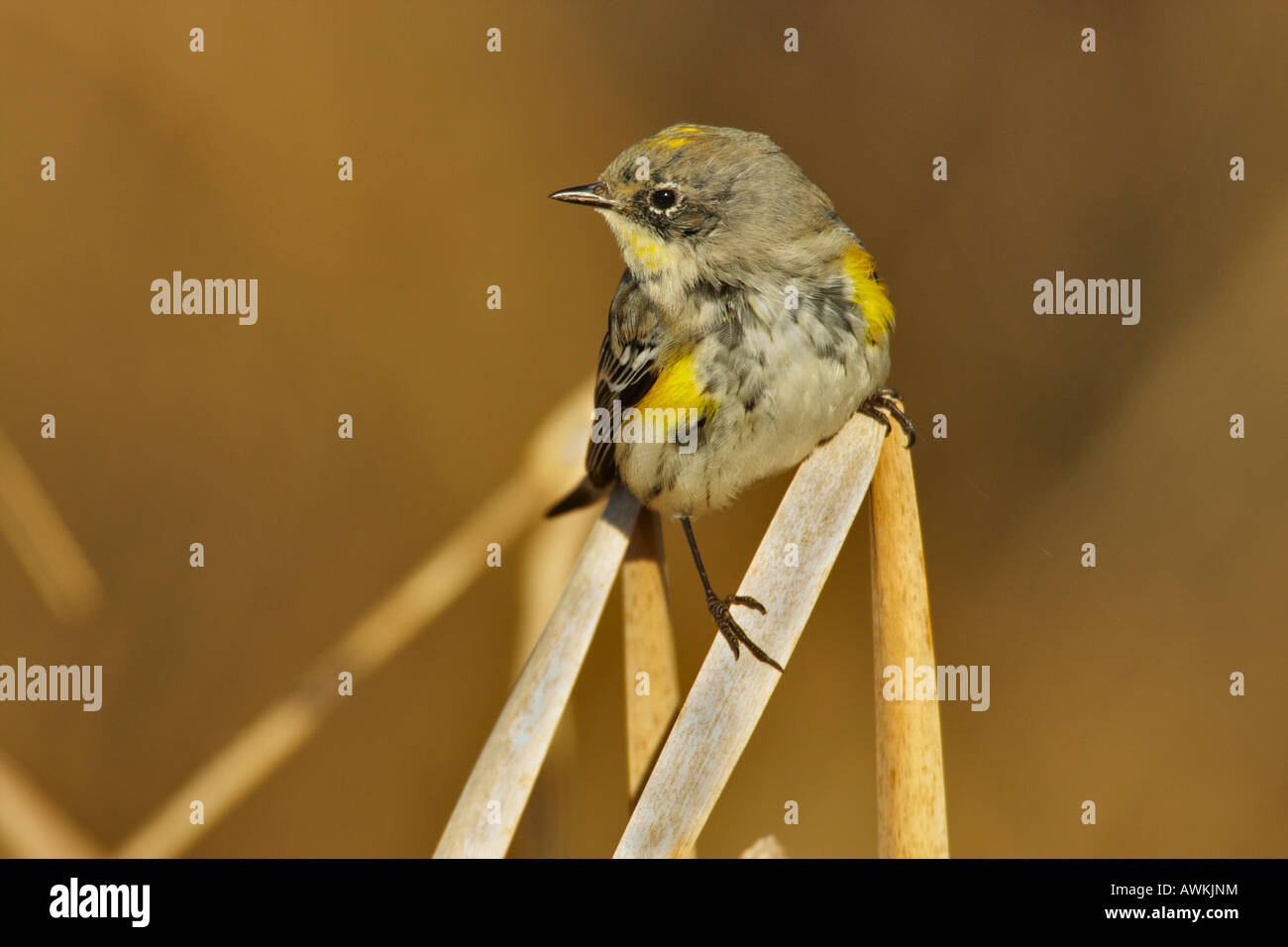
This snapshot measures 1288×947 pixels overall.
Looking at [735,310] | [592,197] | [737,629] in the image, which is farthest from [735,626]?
[592,197]

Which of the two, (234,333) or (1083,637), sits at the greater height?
(234,333)

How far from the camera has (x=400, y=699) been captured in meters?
4.03

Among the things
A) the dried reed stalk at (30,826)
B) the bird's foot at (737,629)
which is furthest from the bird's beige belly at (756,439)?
the dried reed stalk at (30,826)

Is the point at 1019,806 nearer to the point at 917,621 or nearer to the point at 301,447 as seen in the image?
the point at 917,621

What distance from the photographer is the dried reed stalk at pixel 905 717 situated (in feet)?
5.98

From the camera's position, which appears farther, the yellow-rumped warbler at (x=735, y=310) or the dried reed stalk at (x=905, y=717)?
the yellow-rumped warbler at (x=735, y=310)

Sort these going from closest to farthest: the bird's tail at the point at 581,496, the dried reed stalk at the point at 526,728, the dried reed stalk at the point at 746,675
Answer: the dried reed stalk at the point at 746,675
the dried reed stalk at the point at 526,728
the bird's tail at the point at 581,496

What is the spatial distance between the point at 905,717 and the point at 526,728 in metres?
0.68

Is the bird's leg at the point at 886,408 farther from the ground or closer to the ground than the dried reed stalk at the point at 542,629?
farther from the ground

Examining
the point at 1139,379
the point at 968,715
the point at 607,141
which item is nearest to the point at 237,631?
the point at 607,141

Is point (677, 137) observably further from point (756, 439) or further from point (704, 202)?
point (756, 439)

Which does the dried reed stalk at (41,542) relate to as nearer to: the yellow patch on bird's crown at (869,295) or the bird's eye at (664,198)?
the bird's eye at (664,198)

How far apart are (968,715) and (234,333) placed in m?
3.09

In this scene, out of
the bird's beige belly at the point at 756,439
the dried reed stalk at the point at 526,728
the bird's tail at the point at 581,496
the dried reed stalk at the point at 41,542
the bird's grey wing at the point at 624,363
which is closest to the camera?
the dried reed stalk at the point at 526,728
